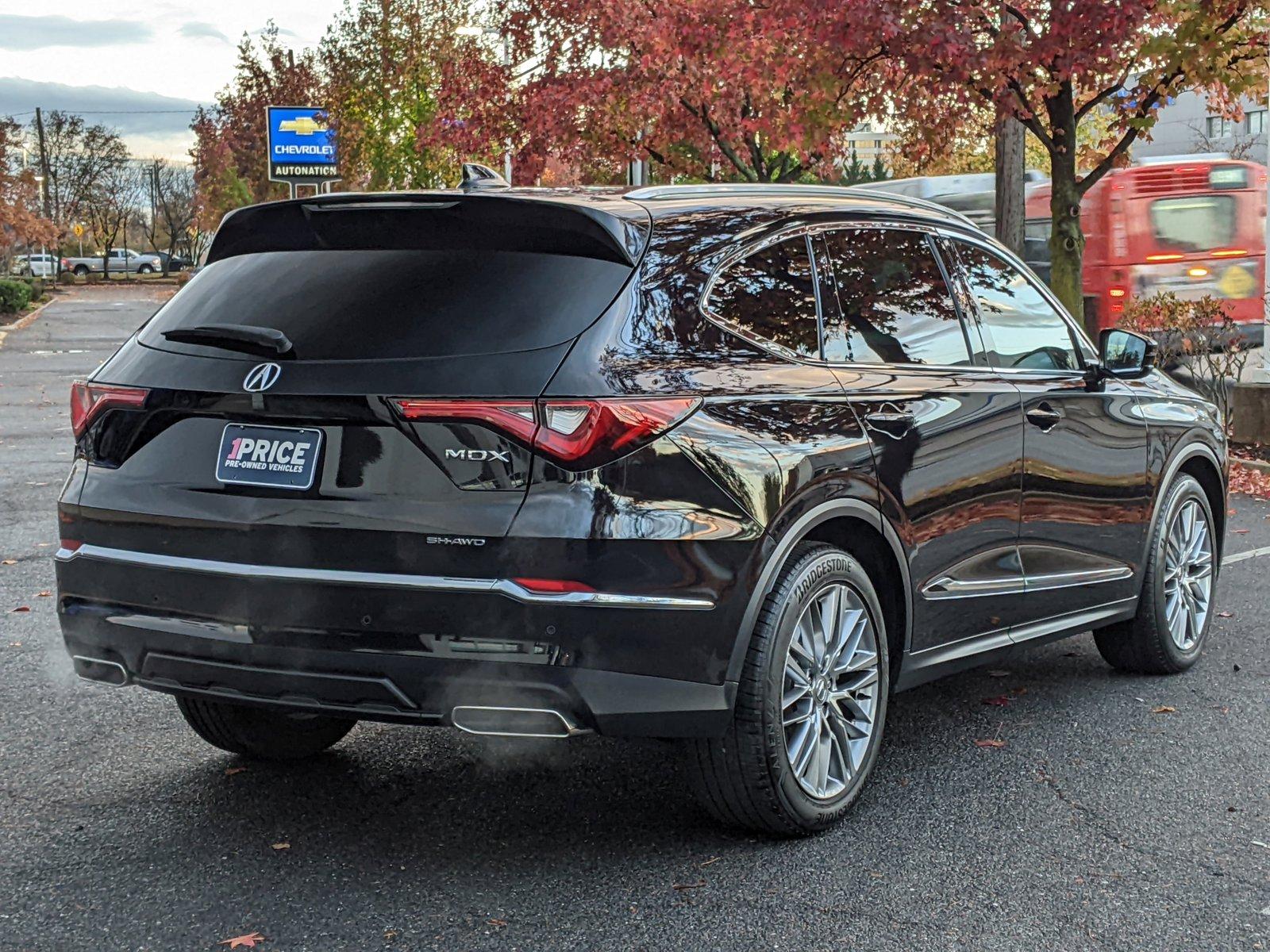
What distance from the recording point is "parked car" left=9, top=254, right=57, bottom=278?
100m

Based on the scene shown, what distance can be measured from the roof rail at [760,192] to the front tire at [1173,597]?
5.55 feet

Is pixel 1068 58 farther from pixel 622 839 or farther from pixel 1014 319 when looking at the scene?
pixel 622 839

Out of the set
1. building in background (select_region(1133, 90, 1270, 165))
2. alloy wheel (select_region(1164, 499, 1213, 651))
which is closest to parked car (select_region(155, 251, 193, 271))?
building in background (select_region(1133, 90, 1270, 165))

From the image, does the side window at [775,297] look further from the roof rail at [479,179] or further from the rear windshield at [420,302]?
the roof rail at [479,179]

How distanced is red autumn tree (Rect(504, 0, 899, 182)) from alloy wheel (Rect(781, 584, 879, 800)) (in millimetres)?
12506

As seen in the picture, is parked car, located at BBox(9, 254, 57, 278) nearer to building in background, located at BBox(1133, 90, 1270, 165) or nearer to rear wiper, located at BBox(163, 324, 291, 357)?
building in background, located at BBox(1133, 90, 1270, 165)

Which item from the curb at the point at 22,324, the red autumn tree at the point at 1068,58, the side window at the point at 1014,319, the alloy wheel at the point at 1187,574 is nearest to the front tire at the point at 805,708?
the side window at the point at 1014,319

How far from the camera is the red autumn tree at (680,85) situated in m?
16.9

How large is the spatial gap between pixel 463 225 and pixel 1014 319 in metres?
2.30

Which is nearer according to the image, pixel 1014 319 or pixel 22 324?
pixel 1014 319

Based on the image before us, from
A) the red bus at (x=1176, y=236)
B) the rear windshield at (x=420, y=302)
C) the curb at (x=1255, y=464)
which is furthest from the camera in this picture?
the red bus at (x=1176, y=236)

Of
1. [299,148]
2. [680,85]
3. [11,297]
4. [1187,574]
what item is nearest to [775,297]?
[1187,574]

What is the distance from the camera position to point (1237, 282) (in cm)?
2366

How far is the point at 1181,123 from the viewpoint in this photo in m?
80.1
